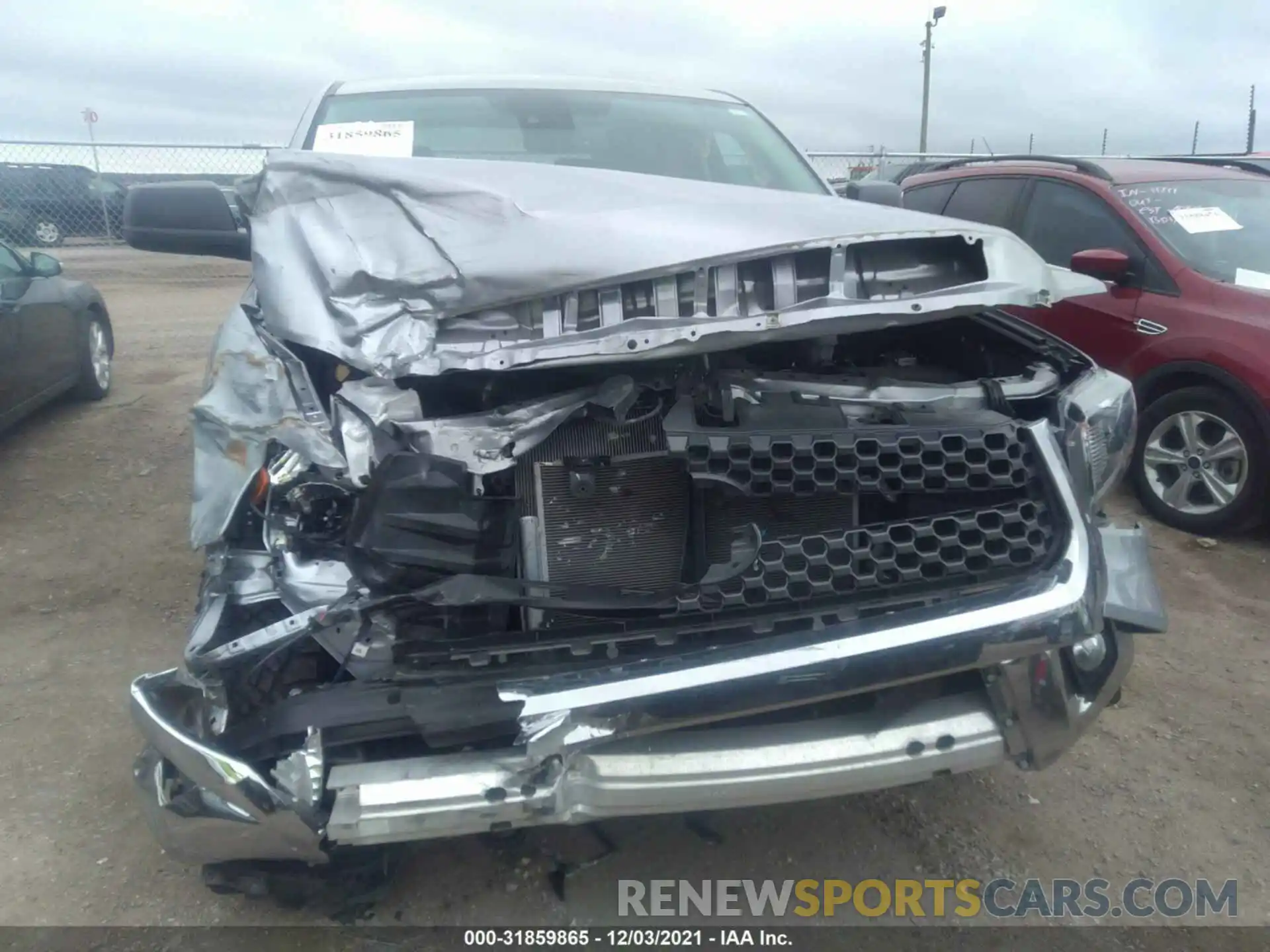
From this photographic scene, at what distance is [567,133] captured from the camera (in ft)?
11.3

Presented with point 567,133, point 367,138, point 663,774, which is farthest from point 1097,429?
A: point 367,138

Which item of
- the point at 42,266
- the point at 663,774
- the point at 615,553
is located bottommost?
the point at 663,774

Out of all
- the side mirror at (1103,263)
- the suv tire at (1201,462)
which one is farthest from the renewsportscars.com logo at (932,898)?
the side mirror at (1103,263)

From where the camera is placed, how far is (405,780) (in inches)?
67.6

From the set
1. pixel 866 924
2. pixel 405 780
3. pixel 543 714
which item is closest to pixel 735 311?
pixel 543 714

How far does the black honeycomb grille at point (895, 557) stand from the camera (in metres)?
1.88

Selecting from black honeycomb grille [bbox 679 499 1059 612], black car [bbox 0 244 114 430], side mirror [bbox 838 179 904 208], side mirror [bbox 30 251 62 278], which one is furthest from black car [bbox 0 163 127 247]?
black honeycomb grille [bbox 679 499 1059 612]

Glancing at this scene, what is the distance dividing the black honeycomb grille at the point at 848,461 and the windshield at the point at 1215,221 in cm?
336

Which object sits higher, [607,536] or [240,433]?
[240,433]

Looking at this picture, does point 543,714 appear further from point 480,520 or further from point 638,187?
point 638,187

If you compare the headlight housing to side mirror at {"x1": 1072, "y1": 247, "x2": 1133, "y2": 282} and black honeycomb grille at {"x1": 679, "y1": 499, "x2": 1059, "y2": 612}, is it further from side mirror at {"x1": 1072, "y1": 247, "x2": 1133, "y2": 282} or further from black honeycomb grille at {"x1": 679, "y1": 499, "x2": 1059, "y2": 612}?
side mirror at {"x1": 1072, "y1": 247, "x2": 1133, "y2": 282}

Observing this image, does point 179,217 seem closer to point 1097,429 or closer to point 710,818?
point 710,818

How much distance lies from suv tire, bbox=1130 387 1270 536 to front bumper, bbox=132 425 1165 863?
296cm

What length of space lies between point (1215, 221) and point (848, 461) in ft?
13.2
